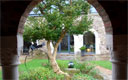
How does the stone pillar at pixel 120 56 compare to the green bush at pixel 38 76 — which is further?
the green bush at pixel 38 76

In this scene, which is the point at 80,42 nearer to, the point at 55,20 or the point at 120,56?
the point at 55,20

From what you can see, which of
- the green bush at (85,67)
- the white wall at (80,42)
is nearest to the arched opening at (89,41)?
the white wall at (80,42)

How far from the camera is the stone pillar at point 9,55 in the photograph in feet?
5.25

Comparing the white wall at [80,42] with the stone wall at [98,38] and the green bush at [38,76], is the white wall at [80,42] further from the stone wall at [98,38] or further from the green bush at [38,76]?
the green bush at [38,76]

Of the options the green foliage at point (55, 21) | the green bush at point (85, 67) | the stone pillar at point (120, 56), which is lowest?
the green bush at point (85, 67)

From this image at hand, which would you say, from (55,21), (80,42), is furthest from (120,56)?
(80,42)

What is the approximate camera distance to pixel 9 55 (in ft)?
5.28

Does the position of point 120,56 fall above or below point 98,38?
below

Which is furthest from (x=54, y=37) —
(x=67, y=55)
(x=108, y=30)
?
(x=67, y=55)

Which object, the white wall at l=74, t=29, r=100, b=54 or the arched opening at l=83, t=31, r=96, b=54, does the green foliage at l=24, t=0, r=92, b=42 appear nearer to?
the white wall at l=74, t=29, r=100, b=54

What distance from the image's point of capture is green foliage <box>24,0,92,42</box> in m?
4.71

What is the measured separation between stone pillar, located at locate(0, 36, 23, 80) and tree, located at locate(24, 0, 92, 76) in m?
3.04

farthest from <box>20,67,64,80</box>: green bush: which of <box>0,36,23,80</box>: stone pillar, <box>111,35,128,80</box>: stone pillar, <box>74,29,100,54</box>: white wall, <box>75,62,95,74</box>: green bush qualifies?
<box>74,29,100,54</box>: white wall

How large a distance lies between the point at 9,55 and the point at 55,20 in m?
3.19
